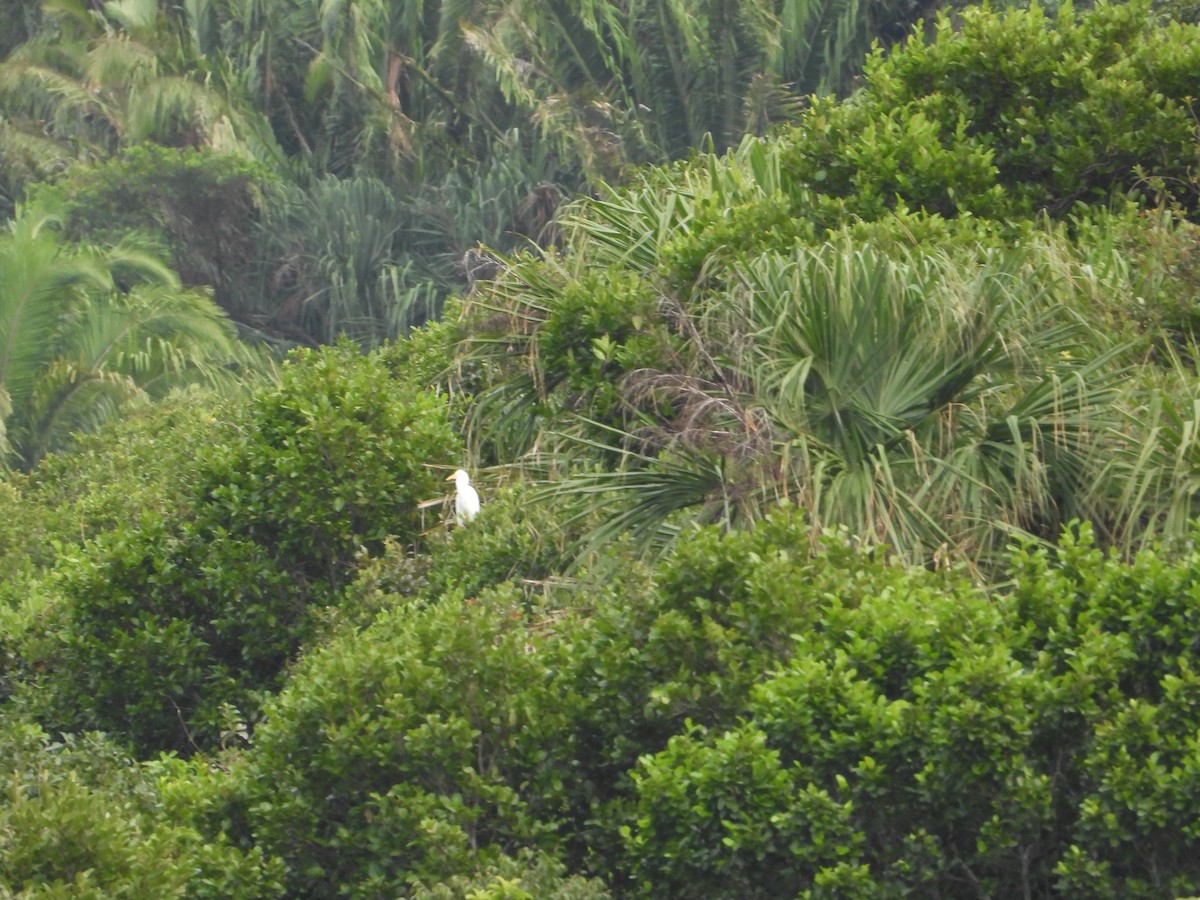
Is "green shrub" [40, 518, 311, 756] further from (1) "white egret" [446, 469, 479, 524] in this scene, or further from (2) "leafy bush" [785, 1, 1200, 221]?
(2) "leafy bush" [785, 1, 1200, 221]

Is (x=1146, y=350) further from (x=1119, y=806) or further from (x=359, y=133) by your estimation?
(x=359, y=133)

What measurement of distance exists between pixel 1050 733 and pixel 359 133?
27667mm

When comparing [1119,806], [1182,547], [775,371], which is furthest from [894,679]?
[775,371]

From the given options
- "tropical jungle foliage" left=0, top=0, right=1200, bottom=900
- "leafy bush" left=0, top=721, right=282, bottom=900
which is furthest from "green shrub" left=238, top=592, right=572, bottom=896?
"leafy bush" left=0, top=721, right=282, bottom=900

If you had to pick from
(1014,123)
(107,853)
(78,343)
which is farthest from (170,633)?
(78,343)

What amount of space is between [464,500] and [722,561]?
2.99 m

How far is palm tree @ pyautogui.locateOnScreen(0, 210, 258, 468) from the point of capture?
67.8ft

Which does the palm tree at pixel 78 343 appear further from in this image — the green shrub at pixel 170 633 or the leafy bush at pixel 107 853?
the leafy bush at pixel 107 853

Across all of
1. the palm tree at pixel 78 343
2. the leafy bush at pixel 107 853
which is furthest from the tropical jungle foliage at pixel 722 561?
the palm tree at pixel 78 343

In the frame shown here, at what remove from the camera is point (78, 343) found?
71.8 ft

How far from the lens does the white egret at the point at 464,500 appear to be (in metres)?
8.41

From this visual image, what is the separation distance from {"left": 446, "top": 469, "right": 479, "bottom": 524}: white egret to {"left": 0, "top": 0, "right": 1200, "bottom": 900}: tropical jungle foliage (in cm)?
11

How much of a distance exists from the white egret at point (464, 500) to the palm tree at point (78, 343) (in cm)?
1232

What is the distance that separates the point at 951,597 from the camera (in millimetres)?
5441
